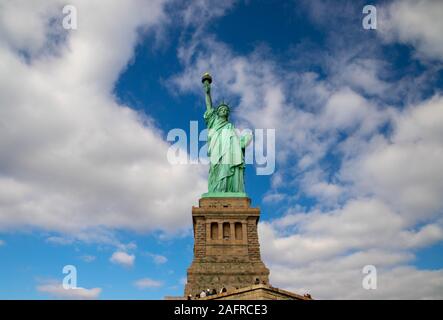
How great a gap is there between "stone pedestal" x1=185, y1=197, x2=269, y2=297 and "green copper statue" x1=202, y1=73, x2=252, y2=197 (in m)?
1.43

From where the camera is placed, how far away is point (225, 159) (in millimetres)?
34812

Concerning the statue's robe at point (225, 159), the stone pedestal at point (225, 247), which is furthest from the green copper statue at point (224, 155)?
the stone pedestal at point (225, 247)

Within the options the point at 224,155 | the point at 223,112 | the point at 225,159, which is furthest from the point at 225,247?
the point at 223,112

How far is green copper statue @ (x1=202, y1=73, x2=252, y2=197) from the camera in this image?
3409cm

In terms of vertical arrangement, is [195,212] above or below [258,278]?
above

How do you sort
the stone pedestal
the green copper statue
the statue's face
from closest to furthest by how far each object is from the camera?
the stone pedestal
the green copper statue
the statue's face

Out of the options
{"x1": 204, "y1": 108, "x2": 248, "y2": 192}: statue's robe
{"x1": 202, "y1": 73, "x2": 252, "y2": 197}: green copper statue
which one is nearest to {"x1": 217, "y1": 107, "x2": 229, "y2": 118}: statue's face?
{"x1": 202, "y1": 73, "x2": 252, "y2": 197}: green copper statue

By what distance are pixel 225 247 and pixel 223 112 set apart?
38.4 ft

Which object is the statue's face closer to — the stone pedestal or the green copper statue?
the green copper statue

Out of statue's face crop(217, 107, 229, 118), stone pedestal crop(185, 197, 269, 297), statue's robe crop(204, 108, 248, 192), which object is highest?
statue's face crop(217, 107, 229, 118)

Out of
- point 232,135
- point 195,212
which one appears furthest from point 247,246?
point 232,135
